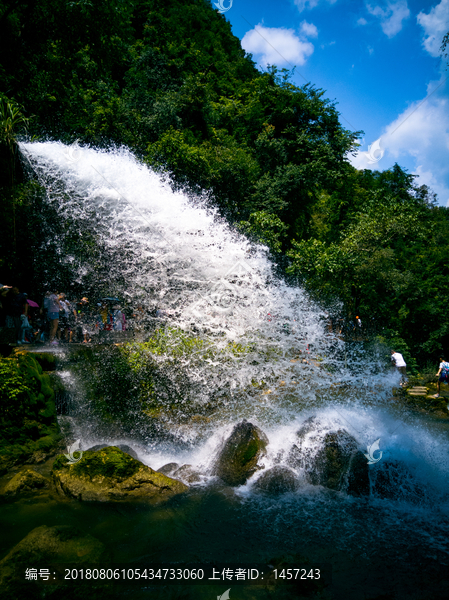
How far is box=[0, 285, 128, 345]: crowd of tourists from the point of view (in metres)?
9.87

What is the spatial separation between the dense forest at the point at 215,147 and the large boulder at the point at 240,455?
28.0 feet

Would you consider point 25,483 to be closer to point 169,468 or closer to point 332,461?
point 169,468

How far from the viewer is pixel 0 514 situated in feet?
16.3

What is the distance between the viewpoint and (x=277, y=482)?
6316 millimetres

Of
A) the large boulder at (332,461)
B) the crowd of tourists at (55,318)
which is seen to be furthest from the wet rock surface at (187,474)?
the crowd of tourists at (55,318)

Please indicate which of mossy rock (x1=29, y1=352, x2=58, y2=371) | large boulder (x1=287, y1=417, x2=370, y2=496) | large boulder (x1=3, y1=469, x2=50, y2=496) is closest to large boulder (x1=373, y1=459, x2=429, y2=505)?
large boulder (x1=287, y1=417, x2=370, y2=496)

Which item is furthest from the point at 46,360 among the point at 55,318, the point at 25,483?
the point at 25,483

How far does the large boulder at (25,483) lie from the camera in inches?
216

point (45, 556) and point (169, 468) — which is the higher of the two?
point (169, 468)

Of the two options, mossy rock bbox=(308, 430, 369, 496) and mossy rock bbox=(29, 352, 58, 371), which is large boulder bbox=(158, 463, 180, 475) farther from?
mossy rock bbox=(29, 352, 58, 371)

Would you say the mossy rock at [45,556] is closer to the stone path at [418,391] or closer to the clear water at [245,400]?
the clear water at [245,400]

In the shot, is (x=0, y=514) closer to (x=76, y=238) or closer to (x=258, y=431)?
(x=258, y=431)

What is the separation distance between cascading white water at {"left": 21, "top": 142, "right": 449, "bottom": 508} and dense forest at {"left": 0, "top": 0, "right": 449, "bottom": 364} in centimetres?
220

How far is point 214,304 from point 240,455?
340cm
